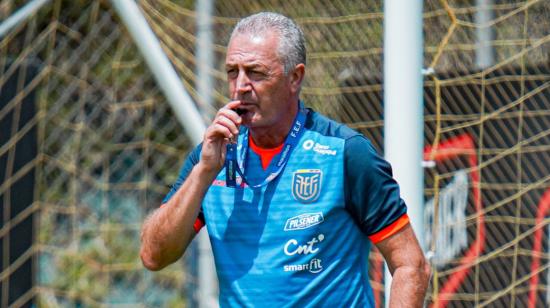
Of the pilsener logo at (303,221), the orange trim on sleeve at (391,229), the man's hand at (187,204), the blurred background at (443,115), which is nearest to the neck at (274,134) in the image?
the man's hand at (187,204)

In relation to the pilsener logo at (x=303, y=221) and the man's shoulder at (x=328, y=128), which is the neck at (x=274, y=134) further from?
the pilsener logo at (x=303, y=221)

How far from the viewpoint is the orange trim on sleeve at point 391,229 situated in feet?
9.56

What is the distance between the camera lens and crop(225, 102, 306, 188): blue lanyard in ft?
9.81

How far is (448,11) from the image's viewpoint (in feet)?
13.6

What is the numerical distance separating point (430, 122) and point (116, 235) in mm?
3136

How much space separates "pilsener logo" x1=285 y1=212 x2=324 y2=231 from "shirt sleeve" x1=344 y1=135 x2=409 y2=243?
0.30 ft

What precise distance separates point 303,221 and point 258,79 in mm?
421

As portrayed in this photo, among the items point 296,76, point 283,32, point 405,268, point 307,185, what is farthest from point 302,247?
point 283,32

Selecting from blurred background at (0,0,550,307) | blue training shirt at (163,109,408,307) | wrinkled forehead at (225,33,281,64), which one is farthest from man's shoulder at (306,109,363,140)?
blurred background at (0,0,550,307)

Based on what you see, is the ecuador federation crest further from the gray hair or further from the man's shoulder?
the gray hair

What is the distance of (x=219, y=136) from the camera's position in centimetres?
287

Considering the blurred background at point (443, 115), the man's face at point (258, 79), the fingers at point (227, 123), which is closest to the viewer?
the fingers at point (227, 123)

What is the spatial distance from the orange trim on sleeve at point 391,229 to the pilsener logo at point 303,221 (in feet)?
0.53

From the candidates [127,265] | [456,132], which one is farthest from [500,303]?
[127,265]
